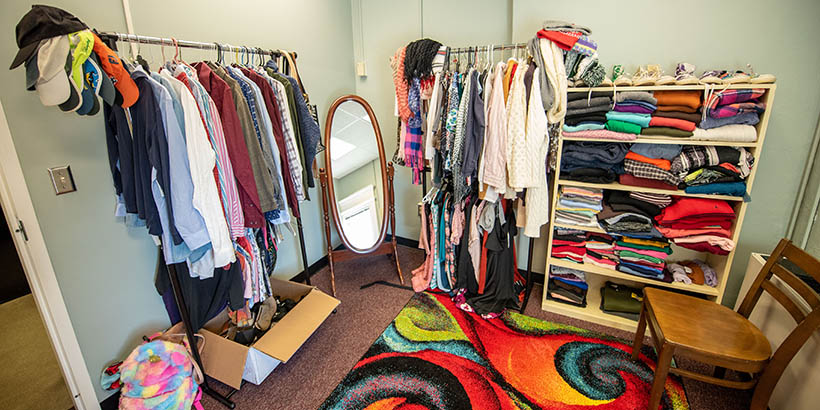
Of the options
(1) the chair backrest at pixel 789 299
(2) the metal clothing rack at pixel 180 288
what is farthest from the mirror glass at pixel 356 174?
(1) the chair backrest at pixel 789 299

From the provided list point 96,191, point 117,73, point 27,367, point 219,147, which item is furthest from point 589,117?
point 27,367

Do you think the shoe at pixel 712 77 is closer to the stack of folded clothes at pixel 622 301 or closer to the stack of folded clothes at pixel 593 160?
the stack of folded clothes at pixel 593 160

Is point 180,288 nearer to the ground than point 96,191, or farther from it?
nearer to the ground

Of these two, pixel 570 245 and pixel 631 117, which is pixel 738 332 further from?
pixel 631 117

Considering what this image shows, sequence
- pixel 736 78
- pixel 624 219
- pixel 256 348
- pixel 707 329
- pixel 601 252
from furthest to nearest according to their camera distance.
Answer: pixel 601 252
pixel 624 219
pixel 256 348
pixel 736 78
pixel 707 329

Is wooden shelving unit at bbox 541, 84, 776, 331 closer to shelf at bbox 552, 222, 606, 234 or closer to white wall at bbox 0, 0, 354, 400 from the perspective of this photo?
shelf at bbox 552, 222, 606, 234


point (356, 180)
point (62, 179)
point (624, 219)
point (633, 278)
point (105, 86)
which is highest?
point (105, 86)

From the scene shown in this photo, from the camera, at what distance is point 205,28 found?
1.98 m

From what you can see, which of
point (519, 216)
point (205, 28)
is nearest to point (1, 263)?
point (205, 28)

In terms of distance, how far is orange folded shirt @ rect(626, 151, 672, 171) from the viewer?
1.93 metres

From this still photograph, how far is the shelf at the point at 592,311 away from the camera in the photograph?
7.31 ft

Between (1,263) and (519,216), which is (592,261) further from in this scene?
(1,263)

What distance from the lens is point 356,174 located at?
2756mm

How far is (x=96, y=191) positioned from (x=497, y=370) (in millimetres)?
2137
